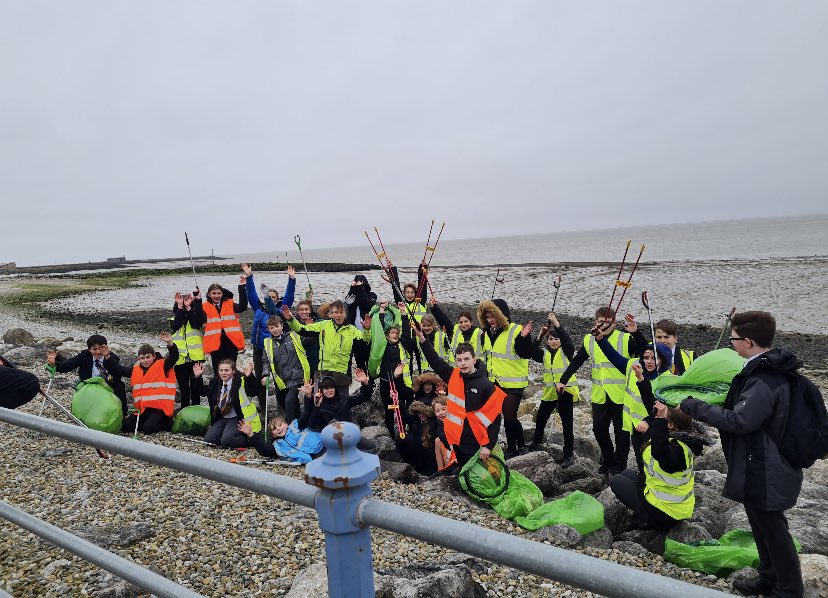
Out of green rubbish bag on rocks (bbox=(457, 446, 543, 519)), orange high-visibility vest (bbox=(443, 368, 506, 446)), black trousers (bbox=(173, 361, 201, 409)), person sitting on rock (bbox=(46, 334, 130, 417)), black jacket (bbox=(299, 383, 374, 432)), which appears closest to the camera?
green rubbish bag on rocks (bbox=(457, 446, 543, 519))

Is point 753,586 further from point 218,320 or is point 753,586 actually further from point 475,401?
point 218,320

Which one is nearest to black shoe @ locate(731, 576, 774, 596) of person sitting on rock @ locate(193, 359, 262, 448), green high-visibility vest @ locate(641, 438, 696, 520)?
green high-visibility vest @ locate(641, 438, 696, 520)

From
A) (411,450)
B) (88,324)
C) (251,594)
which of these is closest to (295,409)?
(411,450)

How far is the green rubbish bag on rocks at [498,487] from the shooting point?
17.0ft

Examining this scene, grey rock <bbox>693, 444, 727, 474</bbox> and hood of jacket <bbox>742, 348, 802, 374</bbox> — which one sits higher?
A: hood of jacket <bbox>742, 348, 802, 374</bbox>

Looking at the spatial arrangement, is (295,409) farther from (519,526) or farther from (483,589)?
(483,589)

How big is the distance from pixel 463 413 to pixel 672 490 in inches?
87.0

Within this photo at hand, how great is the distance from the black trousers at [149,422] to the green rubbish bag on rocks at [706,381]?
7.02m

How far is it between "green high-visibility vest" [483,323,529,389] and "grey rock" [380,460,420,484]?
1986mm

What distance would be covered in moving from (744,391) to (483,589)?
7.86ft

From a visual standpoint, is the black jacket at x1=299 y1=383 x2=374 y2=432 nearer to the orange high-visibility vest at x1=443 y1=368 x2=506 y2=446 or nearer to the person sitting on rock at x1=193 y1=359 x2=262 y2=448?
the person sitting on rock at x1=193 y1=359 x2=262 y2=448

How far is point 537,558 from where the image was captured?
1097 millimetres

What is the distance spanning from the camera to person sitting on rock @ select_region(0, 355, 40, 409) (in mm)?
3873

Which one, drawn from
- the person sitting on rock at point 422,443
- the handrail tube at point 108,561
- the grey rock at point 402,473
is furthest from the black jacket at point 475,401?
the handrail tube at point 108,561
